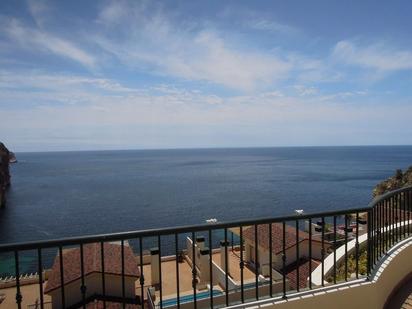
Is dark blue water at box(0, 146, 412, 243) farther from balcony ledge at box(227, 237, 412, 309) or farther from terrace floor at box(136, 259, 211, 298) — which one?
balcony ledge at box(227, 237, 412, 309)

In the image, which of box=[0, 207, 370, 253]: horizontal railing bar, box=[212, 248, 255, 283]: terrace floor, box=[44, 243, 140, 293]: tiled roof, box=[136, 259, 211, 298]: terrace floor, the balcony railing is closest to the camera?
box=[0, 207, 370, 253]: horizontal railing bar

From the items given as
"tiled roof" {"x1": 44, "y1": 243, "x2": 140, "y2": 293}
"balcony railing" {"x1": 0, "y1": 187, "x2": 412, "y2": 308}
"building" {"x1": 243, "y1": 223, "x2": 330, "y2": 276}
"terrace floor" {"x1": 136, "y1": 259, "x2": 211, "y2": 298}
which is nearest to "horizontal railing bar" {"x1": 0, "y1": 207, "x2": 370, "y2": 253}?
"balcony railing" {"x1": 0, "y1": 187, "x2": 412, "y2": 308}

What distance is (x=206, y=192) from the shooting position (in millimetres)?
67625

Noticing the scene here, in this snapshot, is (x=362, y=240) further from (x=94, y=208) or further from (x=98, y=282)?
(x=94, y=208)

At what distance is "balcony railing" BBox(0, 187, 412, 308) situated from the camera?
3.22m

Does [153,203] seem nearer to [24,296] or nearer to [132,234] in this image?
[24,296]

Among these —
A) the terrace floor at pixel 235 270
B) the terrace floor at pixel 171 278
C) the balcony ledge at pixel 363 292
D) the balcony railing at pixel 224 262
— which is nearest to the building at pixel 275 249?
the balcony railing at pixel 224 262

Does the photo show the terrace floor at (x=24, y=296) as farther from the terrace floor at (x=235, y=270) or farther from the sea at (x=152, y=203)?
the sea at (x=152, y=203)

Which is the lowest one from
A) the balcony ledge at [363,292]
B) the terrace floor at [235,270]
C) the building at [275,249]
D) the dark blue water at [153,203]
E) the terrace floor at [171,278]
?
the dark blue water at [153,203]

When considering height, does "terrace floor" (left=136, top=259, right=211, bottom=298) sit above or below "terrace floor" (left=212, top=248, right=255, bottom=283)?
below

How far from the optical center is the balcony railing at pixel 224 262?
322 cm

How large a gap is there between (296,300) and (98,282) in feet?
35.7

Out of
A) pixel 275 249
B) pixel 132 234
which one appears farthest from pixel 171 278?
pixel 132 234

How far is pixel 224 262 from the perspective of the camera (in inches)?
446
